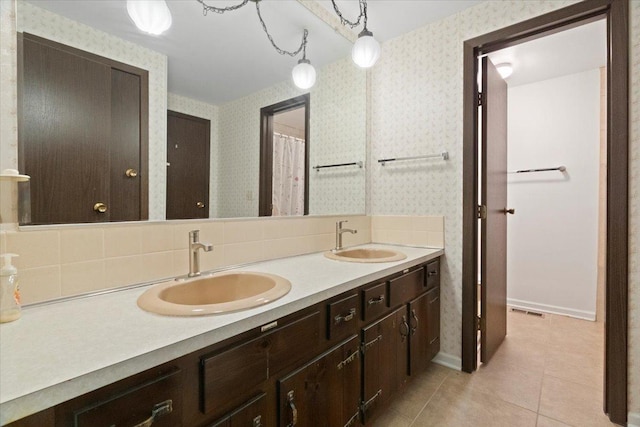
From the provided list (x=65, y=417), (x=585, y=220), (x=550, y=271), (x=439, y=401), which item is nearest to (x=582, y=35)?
(x=585, y=220)

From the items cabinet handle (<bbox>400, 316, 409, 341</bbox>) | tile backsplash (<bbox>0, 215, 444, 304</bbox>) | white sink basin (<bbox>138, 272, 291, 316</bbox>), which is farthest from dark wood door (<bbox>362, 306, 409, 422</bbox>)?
tile backsplash (<bbox>0, 215, 444, 304</bbox>)

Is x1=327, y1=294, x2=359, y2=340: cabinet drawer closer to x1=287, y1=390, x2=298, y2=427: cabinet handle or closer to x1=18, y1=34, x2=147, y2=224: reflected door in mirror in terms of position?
x1=287, y1=390, x2=298, y2=427: cabinet handle

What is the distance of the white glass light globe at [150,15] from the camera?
1.07m

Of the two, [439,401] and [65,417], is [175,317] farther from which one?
[439,401]

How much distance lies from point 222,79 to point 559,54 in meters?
2.78

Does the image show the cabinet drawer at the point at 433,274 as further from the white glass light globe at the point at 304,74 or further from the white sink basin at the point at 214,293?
the white glass light globe at the point at 304,74

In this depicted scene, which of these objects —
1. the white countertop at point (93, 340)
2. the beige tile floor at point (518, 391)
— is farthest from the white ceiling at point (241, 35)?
the beige tile floor at point (518, 391)

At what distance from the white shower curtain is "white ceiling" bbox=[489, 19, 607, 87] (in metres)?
1.82

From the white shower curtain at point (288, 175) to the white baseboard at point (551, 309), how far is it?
2714 mm

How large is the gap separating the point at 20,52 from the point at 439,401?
2.27 meters

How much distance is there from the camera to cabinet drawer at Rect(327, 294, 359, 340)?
1094mm

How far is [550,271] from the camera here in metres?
2.99

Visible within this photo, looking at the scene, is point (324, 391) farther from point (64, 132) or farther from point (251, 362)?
point (64, 132)

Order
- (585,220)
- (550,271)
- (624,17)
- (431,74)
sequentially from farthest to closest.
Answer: (550,271) < (585,220) < (431,74) < (624,17)
